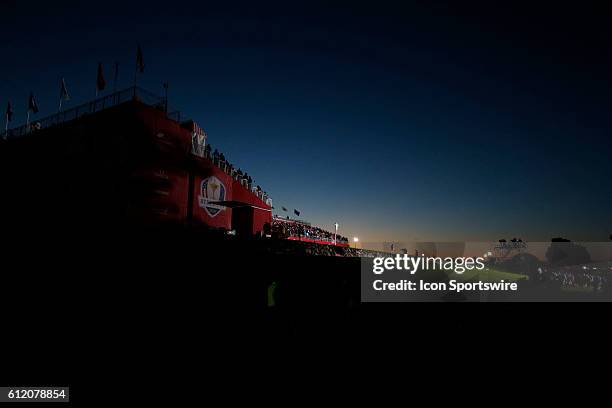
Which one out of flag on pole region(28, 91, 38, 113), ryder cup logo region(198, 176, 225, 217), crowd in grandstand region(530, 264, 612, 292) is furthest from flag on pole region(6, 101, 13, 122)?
crowd in grandstand region(530, 264, 612, 292)

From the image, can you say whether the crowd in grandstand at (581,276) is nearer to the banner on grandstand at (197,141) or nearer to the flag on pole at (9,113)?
the banner on grandstand at (197,141)

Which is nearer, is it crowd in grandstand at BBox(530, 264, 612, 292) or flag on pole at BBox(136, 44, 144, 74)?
flag on pole at BBox(136, 44, 144, 74)

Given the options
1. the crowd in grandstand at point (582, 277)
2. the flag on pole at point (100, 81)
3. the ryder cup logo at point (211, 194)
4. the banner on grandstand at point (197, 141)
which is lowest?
the crowd in grandstand at point (582, 277)

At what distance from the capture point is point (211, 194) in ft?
83.9

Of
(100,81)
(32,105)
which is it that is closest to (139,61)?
(100,81)

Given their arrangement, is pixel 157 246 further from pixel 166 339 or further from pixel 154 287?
pixel 166 339

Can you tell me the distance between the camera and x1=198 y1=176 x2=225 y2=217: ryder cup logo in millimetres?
24664

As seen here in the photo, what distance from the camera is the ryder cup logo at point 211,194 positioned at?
80.9 ft

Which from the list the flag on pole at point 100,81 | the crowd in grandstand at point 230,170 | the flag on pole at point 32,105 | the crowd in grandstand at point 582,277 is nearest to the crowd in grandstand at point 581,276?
the crowd in grandstand at point 582,277

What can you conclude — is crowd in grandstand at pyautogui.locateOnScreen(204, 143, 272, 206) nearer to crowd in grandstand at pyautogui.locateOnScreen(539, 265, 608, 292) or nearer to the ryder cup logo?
the ryder cup logo

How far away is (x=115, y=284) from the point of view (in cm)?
1002

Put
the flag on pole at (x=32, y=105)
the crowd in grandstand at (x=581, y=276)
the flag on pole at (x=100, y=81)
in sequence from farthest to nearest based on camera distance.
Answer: the crowd in grandstand at (x=581, y=276), the flag on pole at (x=32, y=105), the flag on pole at (x=100, y=81)

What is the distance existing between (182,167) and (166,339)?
17.3m

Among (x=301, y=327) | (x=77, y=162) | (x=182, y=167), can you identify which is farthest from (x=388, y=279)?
(x=77, y=162)
